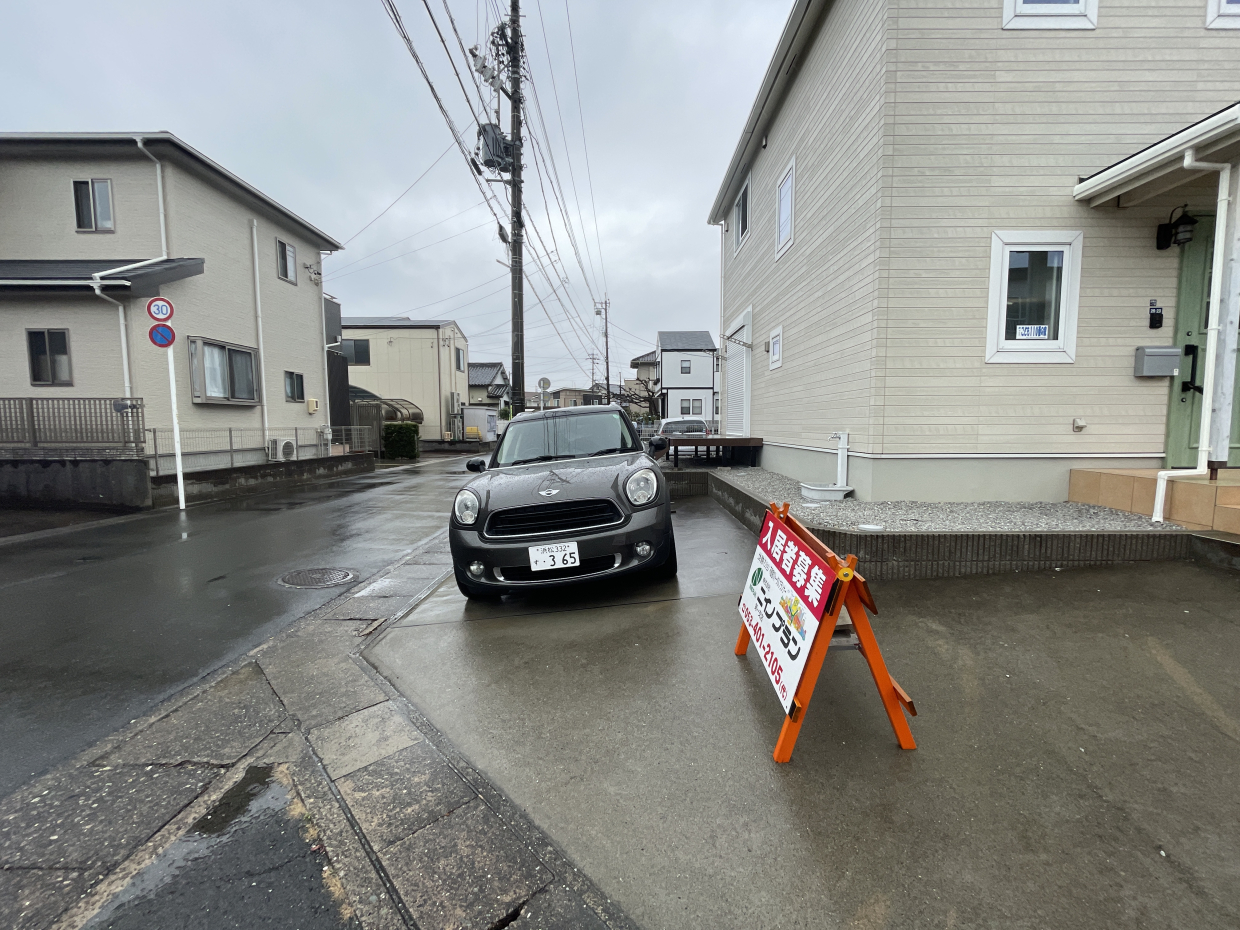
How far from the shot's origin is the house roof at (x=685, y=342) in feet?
117

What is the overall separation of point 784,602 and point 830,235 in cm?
574

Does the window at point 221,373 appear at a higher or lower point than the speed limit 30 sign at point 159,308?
lower

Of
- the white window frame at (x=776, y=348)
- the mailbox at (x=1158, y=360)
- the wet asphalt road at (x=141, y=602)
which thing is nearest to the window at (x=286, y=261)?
the wet asphalt road at (x=141, y=602)

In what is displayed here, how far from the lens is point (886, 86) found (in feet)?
17.7

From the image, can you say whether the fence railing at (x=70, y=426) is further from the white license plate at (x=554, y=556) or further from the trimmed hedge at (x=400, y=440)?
the trimmed hedge at (x=400, y=440)

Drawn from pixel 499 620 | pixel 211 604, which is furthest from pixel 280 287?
pixel 499 620

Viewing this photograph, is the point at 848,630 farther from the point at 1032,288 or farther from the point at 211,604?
the point at 1032,288

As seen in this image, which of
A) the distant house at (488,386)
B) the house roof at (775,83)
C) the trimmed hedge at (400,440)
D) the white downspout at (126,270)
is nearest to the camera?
the house roof at (775,83)

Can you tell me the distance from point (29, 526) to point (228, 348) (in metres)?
5.96

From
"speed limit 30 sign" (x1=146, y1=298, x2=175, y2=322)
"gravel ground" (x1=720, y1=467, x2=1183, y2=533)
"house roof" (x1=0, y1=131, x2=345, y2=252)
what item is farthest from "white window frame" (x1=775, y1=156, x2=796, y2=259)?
"house roof" (x1=0, y1=131, x2=345, y2=252)

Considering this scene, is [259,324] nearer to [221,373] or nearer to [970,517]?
[221,373]

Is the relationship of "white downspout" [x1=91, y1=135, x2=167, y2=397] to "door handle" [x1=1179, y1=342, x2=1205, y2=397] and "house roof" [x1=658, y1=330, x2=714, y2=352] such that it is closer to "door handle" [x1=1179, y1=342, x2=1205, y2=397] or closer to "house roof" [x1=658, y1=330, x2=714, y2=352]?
"door handle" [x1=1179, y1=342, x2=1205, y2=397]

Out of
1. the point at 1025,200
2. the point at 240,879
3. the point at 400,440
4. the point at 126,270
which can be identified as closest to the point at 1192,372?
the point at 1025,200

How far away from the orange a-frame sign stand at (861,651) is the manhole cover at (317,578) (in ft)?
13.2
